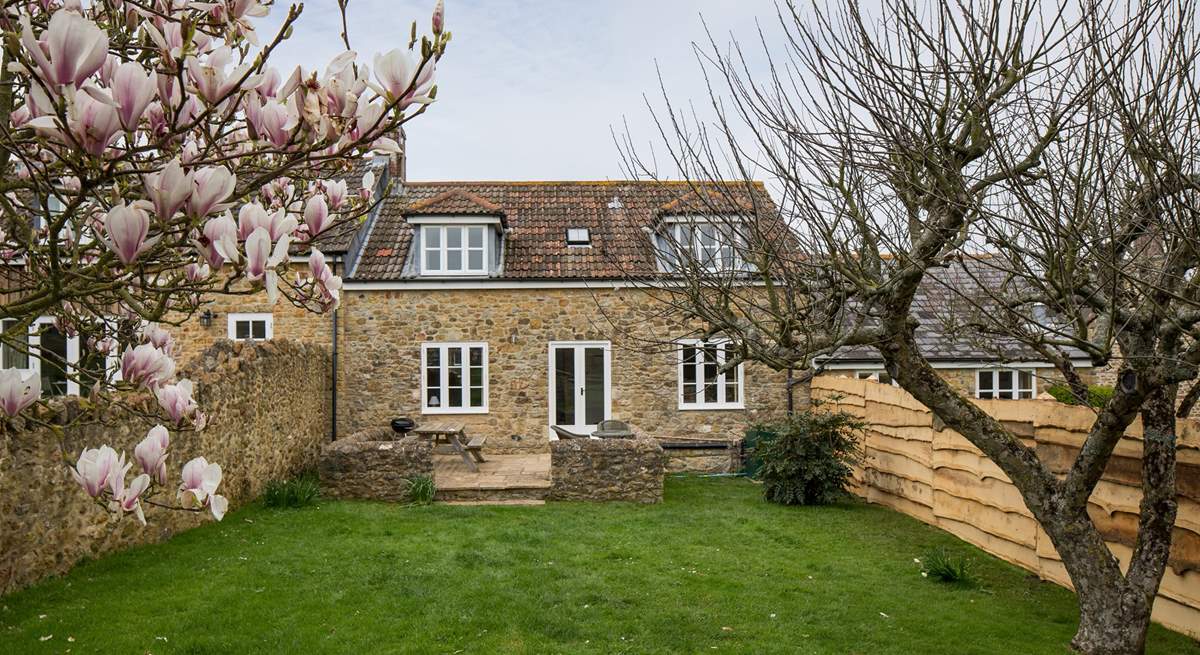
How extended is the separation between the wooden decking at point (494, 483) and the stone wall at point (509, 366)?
1.82m

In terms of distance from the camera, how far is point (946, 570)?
26.0ft

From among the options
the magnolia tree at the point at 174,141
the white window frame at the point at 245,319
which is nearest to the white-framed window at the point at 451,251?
the white window frame at the point at 245,319

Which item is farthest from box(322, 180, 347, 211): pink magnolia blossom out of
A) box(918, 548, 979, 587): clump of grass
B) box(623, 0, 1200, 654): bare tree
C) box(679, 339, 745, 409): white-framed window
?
box(679, 339, 745, 409): white-framed window

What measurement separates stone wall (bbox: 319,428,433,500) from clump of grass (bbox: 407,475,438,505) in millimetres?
133

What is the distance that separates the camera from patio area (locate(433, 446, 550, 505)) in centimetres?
1234

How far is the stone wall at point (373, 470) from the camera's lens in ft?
39.8

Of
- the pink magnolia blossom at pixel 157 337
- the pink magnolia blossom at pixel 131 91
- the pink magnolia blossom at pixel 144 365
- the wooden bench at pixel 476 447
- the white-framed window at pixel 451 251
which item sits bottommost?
the wooden bench at pixel 476 447

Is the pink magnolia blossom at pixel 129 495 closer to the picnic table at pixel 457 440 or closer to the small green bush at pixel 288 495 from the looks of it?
the small green bush at pixel 288 495

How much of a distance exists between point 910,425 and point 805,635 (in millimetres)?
5536

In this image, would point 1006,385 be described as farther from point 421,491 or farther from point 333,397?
point 333,397

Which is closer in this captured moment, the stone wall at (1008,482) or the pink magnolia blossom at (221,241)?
the pink magnolia blossom at (221,241)

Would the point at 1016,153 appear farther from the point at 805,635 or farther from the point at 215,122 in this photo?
the point at 215,122

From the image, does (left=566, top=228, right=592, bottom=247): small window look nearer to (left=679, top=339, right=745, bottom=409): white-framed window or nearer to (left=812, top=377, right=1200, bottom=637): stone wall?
(left=679, top=339, right=745, bottom=409): white-framed window

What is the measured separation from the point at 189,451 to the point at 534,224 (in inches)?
374
